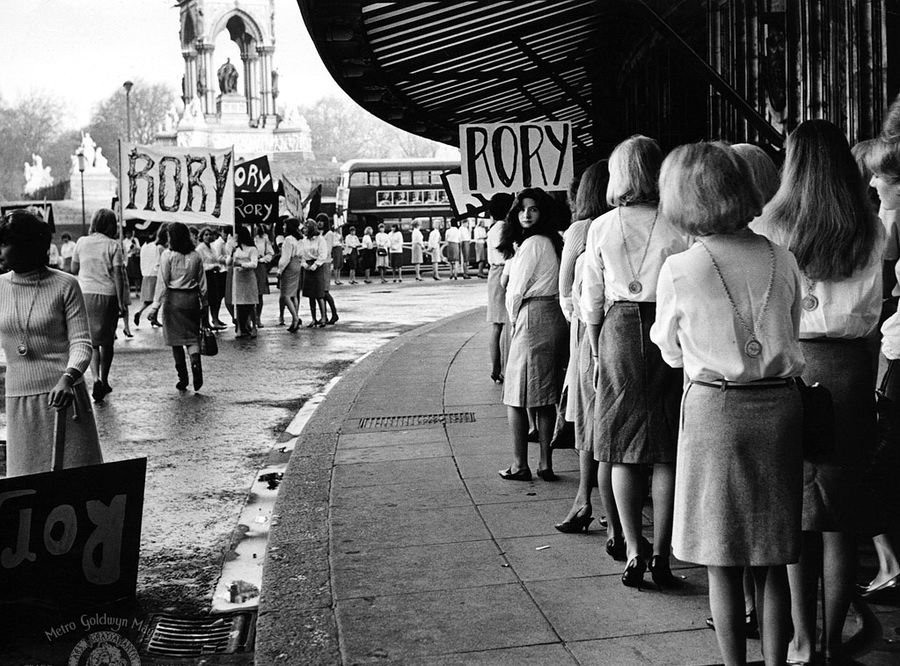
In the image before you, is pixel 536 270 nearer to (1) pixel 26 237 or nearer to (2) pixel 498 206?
(1) pixel 26 237

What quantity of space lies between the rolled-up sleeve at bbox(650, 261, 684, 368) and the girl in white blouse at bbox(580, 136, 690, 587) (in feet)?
3.64

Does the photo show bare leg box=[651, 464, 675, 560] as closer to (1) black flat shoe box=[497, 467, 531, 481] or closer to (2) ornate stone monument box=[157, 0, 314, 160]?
(1) black flat shoe box=[497, 467, 531, 481]

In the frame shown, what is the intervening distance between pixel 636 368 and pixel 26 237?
282 cm

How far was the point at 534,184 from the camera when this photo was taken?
10008 mm

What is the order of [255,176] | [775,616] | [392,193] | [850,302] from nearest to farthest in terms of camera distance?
[775,616], [850,302], [255,176], [392,193]

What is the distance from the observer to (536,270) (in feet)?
22.0

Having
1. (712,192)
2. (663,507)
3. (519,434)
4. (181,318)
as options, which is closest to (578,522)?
(663,507)

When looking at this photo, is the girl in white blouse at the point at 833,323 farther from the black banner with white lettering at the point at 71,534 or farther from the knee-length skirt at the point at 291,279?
the knee-length skirt at the point at 291,279

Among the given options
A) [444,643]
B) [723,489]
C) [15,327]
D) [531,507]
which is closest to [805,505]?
[723,489]

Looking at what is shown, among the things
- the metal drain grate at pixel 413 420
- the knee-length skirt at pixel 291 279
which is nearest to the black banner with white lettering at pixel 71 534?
the metal drain grate at pixel 413 420

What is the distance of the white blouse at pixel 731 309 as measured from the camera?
11.2 feet

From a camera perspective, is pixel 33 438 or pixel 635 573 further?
pixel 33 438

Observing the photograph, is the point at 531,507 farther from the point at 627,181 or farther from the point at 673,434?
the point at 627,181

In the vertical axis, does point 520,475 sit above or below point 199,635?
above
